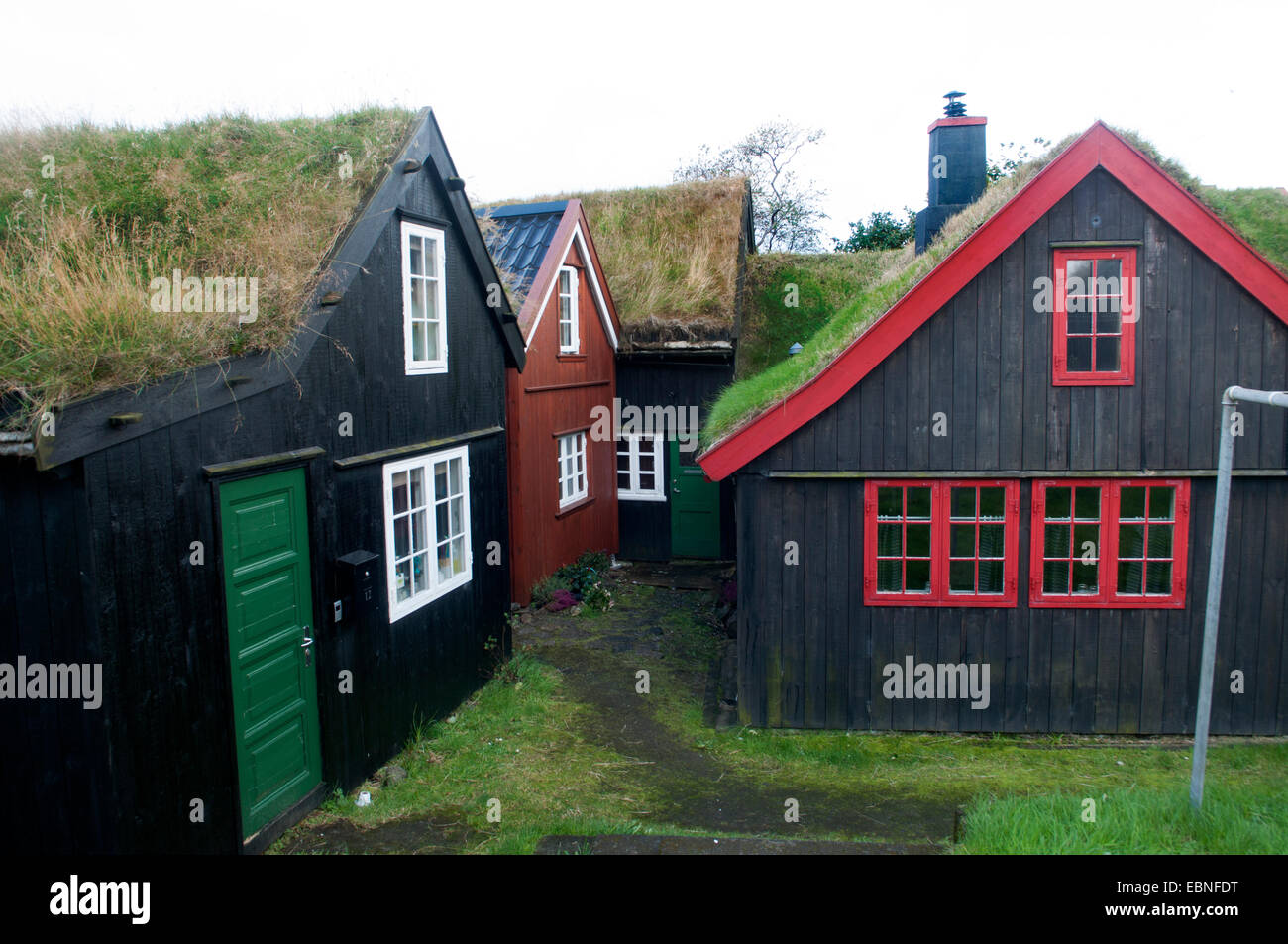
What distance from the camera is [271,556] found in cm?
610

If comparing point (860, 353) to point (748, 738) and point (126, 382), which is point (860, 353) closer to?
point (748, 738)

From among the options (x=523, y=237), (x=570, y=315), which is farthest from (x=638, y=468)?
(x=523, y=237)

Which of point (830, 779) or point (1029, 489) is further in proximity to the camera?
point (1029, 489)

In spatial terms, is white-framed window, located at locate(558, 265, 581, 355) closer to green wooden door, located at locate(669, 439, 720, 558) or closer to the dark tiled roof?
the dark tiled roof

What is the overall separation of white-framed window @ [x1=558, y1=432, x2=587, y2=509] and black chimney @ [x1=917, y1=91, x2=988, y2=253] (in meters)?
6.24

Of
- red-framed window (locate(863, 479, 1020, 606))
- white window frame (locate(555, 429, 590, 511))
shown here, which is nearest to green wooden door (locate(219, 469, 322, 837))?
red-framed window (locate(863, 479, 1020, 606))

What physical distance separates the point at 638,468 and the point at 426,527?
815cm

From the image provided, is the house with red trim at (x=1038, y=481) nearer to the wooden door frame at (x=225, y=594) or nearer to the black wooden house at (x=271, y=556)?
the black wooden house at (x=271, y=556)

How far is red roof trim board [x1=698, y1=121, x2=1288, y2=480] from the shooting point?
7.45 m

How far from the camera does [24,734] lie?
484 cm

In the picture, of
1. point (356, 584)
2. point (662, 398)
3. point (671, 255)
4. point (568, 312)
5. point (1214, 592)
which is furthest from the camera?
point (671, 255)

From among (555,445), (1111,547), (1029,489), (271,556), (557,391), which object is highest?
(557,391)

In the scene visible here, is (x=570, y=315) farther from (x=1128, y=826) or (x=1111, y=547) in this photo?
(x=1128, y=826)
